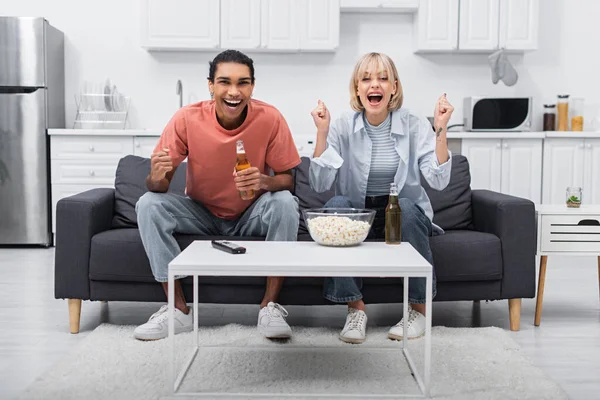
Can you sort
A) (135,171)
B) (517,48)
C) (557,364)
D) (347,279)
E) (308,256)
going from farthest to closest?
(517,48)
(135,171)
(347,279)
(557,364)
(308,256)

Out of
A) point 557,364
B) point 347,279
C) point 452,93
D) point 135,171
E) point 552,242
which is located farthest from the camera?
point 452,93

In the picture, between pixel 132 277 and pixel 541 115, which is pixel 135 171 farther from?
pixel 541 115

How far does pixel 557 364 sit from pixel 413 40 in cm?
343

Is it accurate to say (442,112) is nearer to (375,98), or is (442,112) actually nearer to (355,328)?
(375,98)

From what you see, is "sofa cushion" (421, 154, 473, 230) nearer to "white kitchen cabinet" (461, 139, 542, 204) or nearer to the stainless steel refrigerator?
"white kitchen cabinet" (461, 139, 542, 204)

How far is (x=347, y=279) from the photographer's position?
248 cm

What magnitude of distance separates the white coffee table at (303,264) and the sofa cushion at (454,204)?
818 millimetres

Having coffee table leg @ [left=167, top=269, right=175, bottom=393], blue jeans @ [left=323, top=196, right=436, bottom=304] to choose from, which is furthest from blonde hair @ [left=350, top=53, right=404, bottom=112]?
coffee table leg @ [left=167, top=269, right=175, bottom=393]

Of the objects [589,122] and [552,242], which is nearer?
[552,242]

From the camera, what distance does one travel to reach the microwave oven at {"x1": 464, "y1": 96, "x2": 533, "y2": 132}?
4.86 meters

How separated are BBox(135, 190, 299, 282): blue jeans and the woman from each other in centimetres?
19

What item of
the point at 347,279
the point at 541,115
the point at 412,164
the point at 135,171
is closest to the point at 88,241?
the point at 135,171

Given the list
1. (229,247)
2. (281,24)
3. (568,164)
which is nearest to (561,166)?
(568,164)

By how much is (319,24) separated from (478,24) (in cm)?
110
